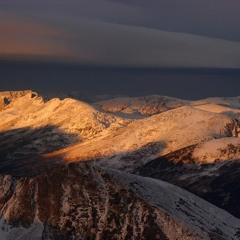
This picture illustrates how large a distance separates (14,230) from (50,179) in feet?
58.0

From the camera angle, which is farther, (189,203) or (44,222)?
(189,203)

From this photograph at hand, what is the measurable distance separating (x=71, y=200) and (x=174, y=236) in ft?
92.3

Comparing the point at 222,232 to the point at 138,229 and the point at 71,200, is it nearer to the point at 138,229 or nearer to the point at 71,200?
the point at 138,229

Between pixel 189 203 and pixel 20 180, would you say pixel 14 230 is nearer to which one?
pixel 20 180

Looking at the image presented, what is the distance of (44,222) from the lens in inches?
6531

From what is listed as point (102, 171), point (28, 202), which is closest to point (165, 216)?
point (102, 171)

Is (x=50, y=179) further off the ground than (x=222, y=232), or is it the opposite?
(x=50, y=179)

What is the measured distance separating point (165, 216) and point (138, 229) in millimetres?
7034

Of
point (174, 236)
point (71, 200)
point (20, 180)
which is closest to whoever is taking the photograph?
point (174, 236)

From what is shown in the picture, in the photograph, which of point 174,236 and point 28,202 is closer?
point 174,236

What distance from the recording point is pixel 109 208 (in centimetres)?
16762

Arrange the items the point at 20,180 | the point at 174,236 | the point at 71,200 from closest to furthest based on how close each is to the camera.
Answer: the point at 174,236
the point at 71,200
the point at 20,180

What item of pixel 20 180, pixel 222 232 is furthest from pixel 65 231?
pixel 222 232

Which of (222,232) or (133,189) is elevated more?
(133,189)
